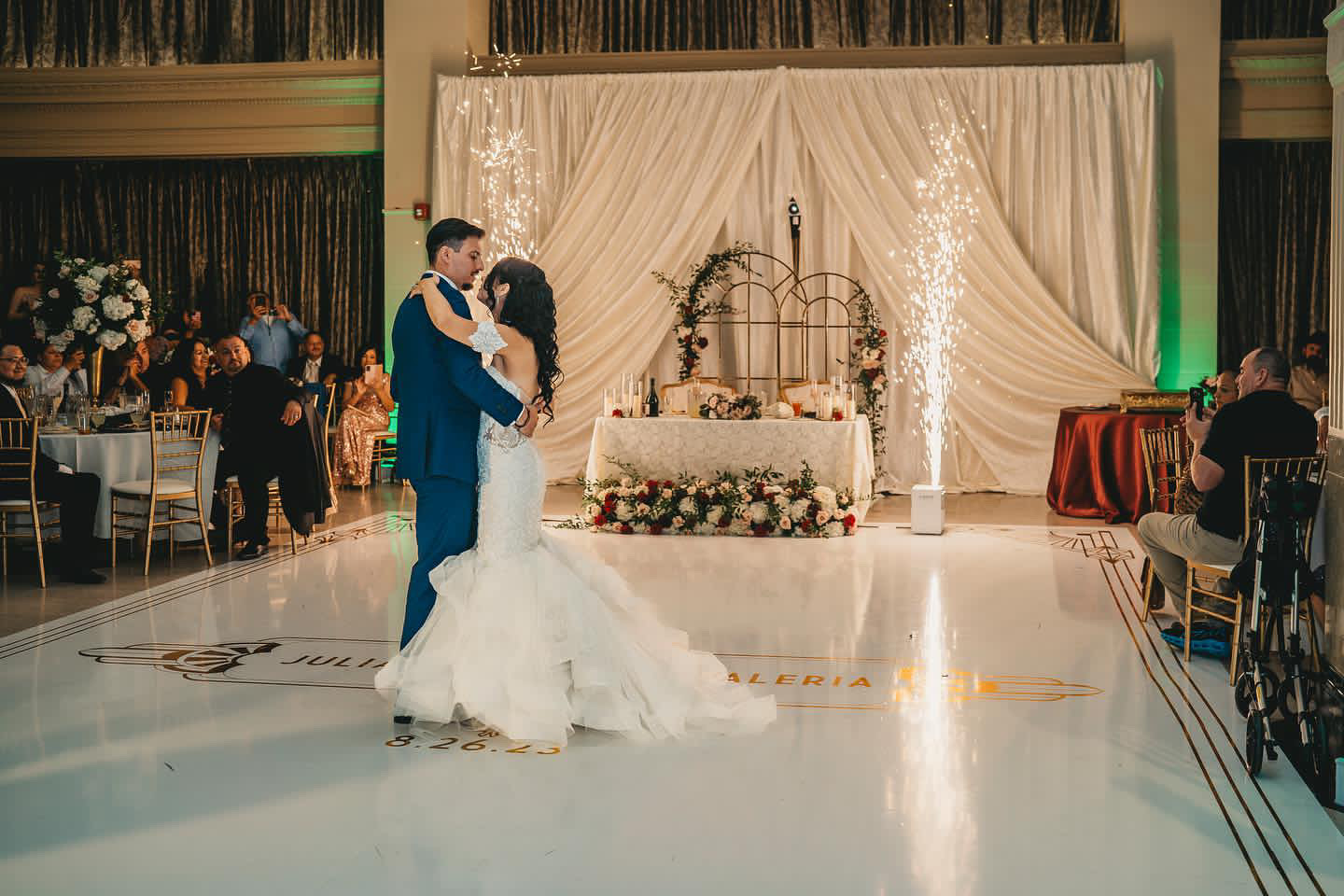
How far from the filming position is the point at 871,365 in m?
10.2

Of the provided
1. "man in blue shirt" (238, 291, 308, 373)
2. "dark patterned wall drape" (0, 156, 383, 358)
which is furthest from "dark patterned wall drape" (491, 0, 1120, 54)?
"man in blue shirt" (238, 291, 308, 373)

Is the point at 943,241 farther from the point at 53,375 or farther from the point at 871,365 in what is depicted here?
the point at 53,375

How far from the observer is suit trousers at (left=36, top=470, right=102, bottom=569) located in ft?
22.5

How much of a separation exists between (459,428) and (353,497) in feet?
22.2

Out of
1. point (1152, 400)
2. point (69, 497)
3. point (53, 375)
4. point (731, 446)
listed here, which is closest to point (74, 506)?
point (69, 497)

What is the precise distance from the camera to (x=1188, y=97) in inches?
438

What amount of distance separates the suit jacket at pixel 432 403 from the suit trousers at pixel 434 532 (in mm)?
55

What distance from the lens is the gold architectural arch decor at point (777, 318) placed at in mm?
11414

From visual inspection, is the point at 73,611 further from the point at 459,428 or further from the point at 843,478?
the point at 843,478

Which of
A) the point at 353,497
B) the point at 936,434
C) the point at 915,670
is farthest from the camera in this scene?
the point at 936,434

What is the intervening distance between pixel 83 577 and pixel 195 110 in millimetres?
7212

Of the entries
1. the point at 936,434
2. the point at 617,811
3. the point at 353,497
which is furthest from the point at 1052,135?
the point at 617,811

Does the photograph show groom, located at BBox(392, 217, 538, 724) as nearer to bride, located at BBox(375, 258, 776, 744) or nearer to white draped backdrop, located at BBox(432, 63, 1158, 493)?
bride, located at BBox(375, 258, 776, 744)

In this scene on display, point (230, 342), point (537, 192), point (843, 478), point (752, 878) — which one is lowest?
point (752, 878)
